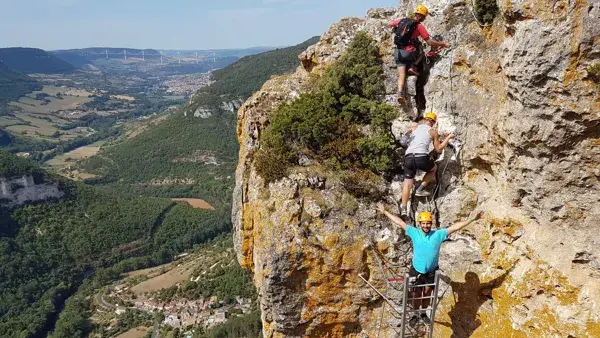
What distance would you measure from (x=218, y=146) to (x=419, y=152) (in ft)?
494

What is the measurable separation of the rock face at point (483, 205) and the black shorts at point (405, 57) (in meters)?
0.50

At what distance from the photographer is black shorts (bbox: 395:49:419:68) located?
9.51 meters

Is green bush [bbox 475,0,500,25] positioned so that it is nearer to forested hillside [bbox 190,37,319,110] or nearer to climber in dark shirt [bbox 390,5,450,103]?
climber in dark shirt [bbox 390,5,450,103]

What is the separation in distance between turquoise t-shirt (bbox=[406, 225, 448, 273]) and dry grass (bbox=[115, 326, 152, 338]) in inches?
2755

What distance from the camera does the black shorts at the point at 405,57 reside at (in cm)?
951

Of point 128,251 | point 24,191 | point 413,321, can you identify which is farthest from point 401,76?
point 24,191

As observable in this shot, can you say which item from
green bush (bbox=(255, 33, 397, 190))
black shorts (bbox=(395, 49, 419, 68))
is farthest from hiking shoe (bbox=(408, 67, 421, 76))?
green bush (bbox=(255, 33, 397, 190))

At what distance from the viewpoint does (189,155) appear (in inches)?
6048

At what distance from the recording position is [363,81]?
34.0 feet

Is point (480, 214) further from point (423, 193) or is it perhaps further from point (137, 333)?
point (137, 333)

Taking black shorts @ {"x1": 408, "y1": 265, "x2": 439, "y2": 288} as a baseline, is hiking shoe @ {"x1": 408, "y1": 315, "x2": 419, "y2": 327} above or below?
below

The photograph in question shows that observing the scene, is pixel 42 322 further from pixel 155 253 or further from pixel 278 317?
pixel 278 317

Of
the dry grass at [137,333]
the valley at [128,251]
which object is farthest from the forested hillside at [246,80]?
the dry grass at [137,333]

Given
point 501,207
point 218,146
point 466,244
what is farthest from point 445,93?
point 218,146
